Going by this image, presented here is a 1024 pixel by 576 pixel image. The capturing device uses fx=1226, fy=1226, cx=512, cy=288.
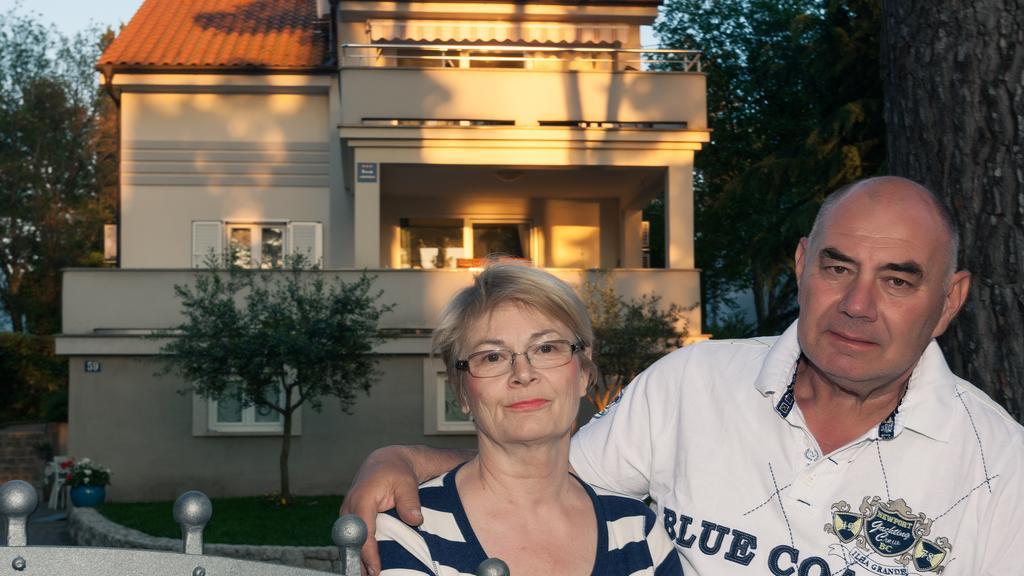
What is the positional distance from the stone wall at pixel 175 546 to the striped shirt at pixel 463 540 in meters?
9.71

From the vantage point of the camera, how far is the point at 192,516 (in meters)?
1.88

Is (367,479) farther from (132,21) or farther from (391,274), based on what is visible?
(132,21)

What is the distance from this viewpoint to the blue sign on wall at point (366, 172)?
1953 cm

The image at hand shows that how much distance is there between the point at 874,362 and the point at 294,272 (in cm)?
1647

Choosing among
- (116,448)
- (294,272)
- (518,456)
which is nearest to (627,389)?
(518,456)

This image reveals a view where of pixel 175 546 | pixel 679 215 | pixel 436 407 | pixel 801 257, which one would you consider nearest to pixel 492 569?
pixel 801 257

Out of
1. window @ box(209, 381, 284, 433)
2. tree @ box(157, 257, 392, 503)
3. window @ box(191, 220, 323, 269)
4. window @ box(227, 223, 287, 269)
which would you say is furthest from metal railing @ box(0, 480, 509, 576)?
window @ box(227, 223, 287, 269)

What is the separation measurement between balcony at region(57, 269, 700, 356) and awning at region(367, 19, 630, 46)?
16.7ft

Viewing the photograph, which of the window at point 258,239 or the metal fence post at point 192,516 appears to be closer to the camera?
the metal fence post at point 192,516

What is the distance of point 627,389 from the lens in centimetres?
326

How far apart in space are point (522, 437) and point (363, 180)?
56.1 feet

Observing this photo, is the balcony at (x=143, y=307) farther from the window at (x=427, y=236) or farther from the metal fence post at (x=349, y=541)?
the metal fence post at (x=349, y=541)

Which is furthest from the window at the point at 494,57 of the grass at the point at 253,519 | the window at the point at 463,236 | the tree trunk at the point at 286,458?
the grass at the point at 253,519

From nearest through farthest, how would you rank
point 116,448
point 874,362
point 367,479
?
point 367,479 < point 874,362 < point 116,448
